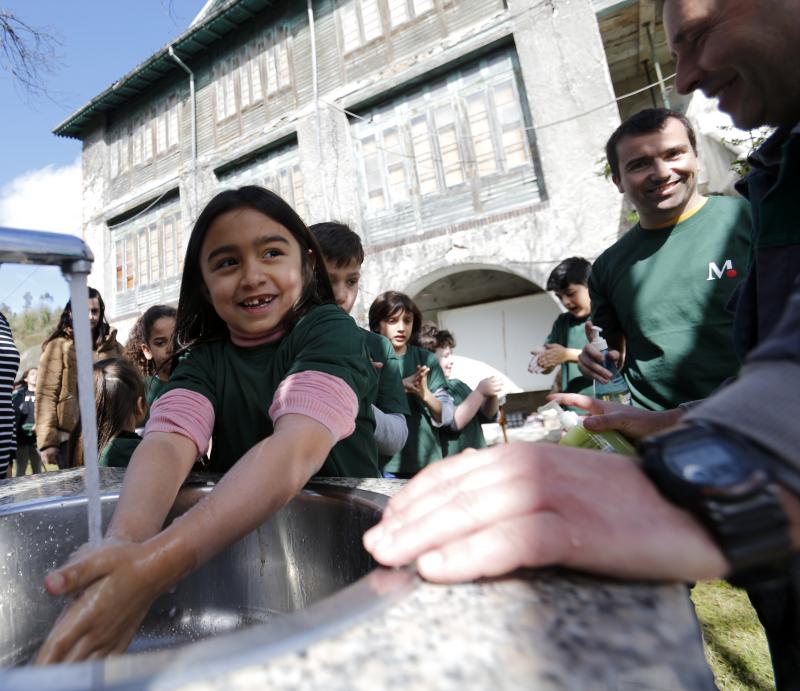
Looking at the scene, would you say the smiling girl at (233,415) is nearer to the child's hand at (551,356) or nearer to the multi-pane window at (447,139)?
the child's hand at (551,356)

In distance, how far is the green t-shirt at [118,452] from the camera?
1842 millimetres

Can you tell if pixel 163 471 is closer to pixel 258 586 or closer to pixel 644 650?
pixel 258 586

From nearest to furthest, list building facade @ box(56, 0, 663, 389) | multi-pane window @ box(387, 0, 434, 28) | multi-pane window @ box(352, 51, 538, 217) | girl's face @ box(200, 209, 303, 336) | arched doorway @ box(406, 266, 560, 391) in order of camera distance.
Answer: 1. girl's face @ box(200, 209, 303, 336)
2. building facade @ box(56, 0, 663, 389)
3. multi-pane window @ box(352, 51, 538, 217)
4. multi-pane window @ box(387, 0, 434, 28)
5. arched doorway @ box(406, 266, 560, 391)

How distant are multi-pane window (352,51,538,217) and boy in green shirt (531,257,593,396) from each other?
354cm

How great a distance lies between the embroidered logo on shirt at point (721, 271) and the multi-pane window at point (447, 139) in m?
5.25

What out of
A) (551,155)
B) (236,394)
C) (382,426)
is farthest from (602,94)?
(236,394)

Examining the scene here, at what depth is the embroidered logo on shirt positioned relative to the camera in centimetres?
170

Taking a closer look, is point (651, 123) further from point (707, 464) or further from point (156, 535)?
point (156, 535)

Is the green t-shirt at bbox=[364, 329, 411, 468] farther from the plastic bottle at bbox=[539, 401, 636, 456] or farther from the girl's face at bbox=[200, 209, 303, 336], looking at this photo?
the plastic bottle at bbox=[539, 401, 636, 456]

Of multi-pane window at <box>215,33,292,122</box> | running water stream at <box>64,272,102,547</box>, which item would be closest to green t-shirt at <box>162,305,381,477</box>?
running water stream at <box>64,272,102,547</box>

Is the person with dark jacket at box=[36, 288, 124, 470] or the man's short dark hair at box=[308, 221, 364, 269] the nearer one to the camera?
the man's short dark hair at box=[308, 221, 364, 269]

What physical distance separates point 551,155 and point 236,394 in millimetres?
6037

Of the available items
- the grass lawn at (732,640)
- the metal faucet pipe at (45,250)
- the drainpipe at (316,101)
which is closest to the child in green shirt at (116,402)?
the metal faucet pipe at (45,250)

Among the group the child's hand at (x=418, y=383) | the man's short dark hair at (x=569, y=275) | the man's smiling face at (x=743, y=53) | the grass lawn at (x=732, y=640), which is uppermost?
the man's short dark hair at (x=569, y=275)
